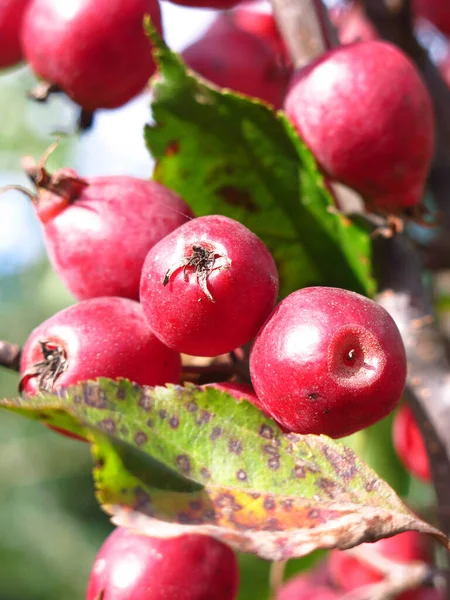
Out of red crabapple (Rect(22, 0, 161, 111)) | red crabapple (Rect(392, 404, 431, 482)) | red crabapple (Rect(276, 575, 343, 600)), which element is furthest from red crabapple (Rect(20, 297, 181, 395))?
red crabapple (Rect(276, 575, 343, 600))

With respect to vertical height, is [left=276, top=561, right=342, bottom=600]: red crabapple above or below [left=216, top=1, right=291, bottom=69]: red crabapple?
below

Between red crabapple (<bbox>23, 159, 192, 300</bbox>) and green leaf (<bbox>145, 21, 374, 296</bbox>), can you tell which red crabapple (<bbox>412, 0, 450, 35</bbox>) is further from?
red crabapple (<bbox>23, 159, 192, 300</bbox>)

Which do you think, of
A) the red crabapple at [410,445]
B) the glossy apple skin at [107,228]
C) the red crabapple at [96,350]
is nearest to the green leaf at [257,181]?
the glossy apple skin at [107,228]

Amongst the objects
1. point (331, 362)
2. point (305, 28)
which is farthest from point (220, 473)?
point (305, 28)

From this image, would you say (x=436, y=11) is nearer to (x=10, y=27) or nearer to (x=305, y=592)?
(x=10, y=27)

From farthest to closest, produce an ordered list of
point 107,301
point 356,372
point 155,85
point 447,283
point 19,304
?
1. point 19,304
2. point 447,283
3. point 155,85
4. point 107,301
5. point 356,372

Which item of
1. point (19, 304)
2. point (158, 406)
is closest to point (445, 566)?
point (158, 406)

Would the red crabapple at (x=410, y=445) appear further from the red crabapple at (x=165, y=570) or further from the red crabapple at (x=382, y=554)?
the red crabapple at (x=165, y=570)

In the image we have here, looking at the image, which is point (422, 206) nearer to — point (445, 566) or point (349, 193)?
point (349, 193)
